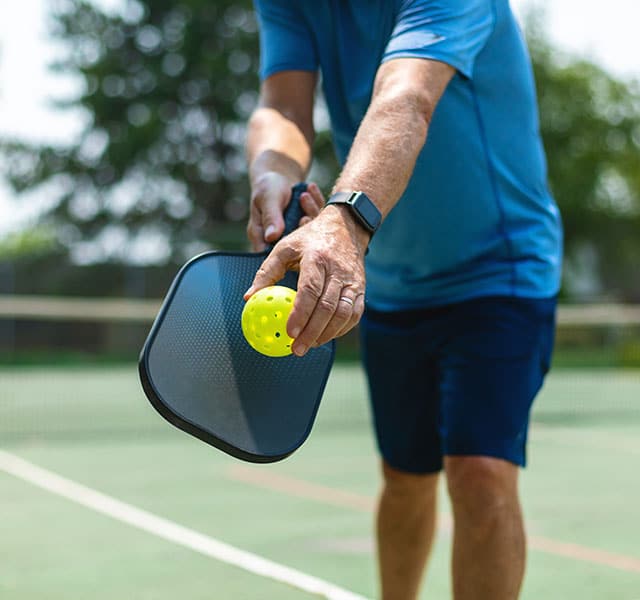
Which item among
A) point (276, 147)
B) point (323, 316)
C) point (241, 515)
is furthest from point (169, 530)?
point (323, 316)

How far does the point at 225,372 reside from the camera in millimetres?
2252

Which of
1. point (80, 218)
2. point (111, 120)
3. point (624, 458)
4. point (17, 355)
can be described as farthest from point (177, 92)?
point (624, 458)

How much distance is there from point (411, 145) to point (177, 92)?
A: 28.9 metres

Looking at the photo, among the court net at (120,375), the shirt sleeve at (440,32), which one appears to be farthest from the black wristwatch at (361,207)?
the court net at (120,375)

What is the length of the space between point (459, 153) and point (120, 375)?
45.5 feet

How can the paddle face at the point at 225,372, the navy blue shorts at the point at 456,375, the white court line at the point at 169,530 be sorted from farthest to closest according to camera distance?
the white court line at the point at 169,530
the navy blue shorts at the point at 456,375
the paddle face at the point at 225,372

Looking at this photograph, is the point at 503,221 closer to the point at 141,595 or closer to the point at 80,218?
the point at 141,595

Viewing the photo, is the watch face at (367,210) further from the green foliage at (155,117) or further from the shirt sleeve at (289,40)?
the green foliage at (155,117)

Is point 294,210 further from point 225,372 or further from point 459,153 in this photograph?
point 459,153

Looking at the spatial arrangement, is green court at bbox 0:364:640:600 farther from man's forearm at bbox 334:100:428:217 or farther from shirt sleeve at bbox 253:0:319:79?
→ man's forearm at bbox 334:100:428:217

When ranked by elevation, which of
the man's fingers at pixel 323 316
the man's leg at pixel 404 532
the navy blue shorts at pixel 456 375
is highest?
the man's fingers at pixel 323 316

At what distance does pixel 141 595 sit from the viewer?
396 centimetres

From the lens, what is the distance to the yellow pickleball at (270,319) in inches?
77.7

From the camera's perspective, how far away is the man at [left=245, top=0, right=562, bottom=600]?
8.81 feet
